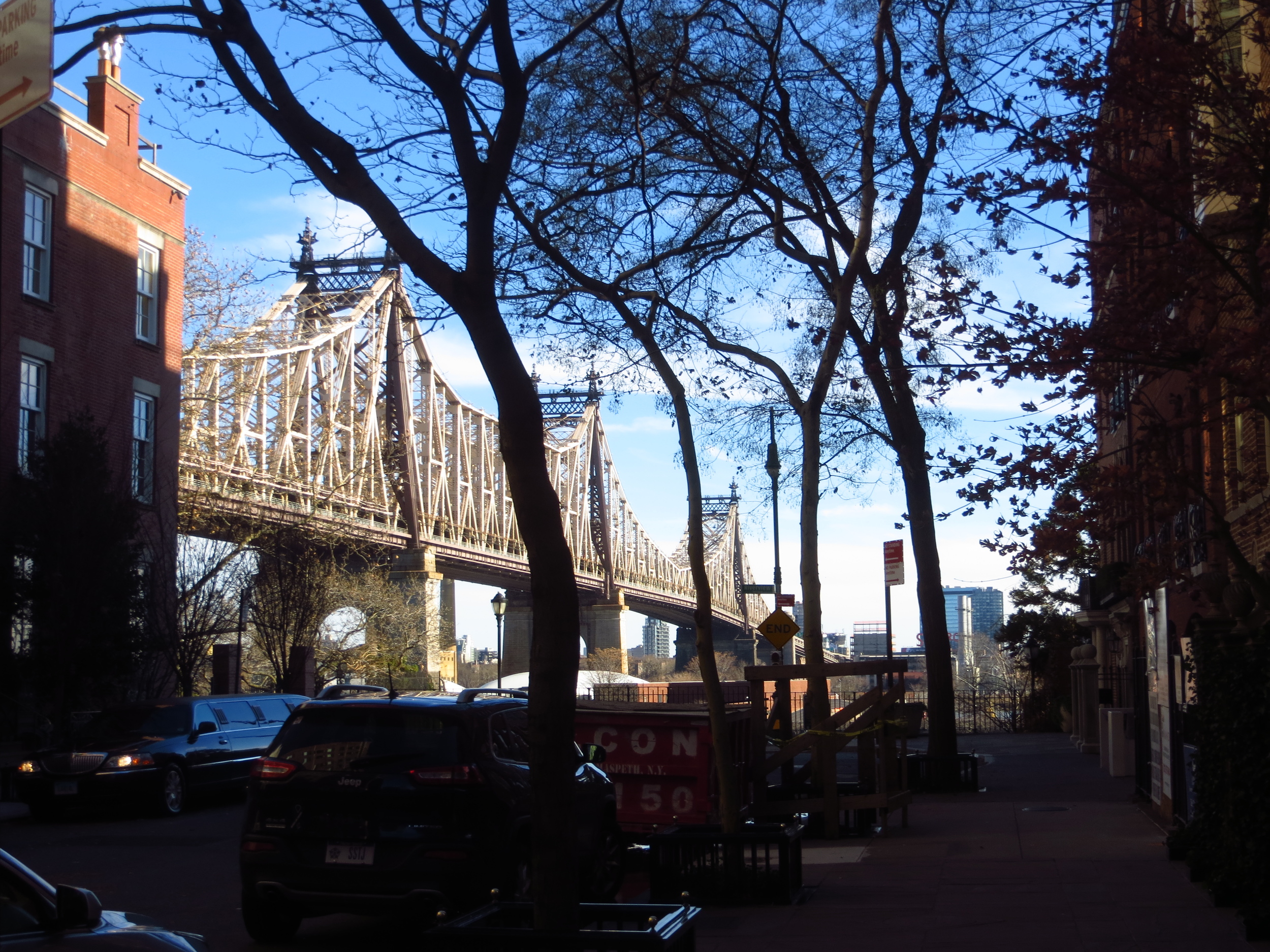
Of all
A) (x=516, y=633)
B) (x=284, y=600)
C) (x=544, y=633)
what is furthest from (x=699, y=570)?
(x=516, y=633)

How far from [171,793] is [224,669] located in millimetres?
13133

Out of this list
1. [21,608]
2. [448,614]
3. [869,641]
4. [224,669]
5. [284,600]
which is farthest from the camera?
[869,641]

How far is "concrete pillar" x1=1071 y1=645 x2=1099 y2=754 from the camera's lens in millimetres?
27406

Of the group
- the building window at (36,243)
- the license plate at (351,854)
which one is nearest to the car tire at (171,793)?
the license plate at (351,854)

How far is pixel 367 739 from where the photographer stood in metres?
8.94

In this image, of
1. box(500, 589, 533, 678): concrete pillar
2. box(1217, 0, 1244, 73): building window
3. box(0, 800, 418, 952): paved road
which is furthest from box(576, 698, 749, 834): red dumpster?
box(500, 589, 533, 678): concrete pillar

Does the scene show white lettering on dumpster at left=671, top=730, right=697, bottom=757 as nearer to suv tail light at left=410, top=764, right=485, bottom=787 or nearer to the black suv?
the black suv

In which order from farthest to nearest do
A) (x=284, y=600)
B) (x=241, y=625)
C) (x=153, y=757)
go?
(x=284, y=600) < (x=241, y=625) < (x=153, y=757)

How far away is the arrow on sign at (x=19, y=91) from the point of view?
6145 mm

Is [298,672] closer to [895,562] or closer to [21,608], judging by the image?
[21,608]

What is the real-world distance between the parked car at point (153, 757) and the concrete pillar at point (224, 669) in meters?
10.4

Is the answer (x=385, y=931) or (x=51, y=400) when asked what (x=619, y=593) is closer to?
(x=51, y=400)

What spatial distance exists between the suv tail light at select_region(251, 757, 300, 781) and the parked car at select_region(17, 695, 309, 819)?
8.08 meters

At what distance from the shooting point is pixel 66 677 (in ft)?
78.2
